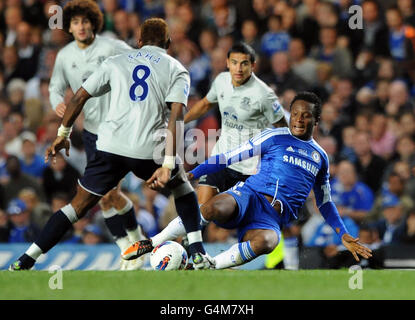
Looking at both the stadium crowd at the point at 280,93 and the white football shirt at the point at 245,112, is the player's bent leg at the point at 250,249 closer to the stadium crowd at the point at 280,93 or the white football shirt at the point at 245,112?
the white football shirt at the point at 245,112

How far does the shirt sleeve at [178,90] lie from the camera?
709 centimetres

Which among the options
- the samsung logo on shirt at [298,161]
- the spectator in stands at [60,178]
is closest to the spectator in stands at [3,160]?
the spectator in stands at [60,178]

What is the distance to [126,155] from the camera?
7.11 meters

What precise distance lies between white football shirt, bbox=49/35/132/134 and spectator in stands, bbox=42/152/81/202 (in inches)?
160

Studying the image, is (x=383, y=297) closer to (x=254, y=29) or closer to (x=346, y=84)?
(x=346, y=84)

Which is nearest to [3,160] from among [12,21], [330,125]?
[12,21]

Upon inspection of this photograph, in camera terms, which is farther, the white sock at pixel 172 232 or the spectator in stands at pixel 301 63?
the spectator in stands at pixel 301 63

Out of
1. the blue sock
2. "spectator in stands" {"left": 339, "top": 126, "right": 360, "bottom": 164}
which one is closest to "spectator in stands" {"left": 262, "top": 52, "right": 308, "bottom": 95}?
"spectator in stands" {"left": 339, "top": 126, "right": 360, "bottom": 164}

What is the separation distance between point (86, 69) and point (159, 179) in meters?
2.18

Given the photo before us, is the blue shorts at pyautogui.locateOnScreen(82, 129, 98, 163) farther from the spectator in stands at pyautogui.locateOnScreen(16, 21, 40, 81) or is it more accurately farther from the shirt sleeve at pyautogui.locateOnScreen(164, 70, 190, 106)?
the spectator in stands at pyautogui.locateOnScreen(16, 21, 40, 81)

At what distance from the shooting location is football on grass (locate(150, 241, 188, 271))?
7602 millimetres

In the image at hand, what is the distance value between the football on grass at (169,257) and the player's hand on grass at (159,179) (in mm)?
946
